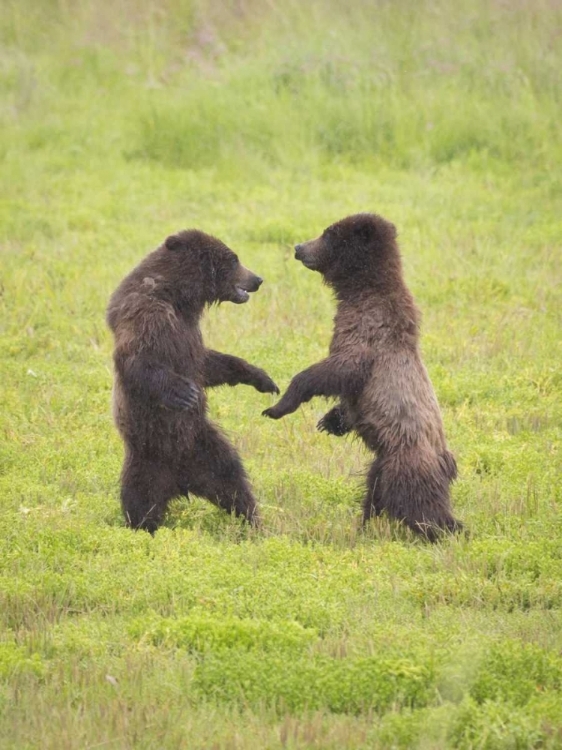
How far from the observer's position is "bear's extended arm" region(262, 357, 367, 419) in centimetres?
666

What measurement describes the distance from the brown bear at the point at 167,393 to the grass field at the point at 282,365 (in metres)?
0.25

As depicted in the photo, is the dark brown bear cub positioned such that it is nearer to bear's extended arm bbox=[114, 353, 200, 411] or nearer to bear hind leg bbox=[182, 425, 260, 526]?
bear hind leg bbox=[182, 425, 260, 526]

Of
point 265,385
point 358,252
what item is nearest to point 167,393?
point 265,385

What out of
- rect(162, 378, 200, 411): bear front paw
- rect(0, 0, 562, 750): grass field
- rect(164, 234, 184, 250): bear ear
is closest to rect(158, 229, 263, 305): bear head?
rect(164, 234, 184, 250): bear ear

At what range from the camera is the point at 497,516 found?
22.0 feet

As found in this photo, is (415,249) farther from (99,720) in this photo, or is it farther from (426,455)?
(99,720)

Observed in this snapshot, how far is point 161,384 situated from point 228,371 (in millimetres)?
832

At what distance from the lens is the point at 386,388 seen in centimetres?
661

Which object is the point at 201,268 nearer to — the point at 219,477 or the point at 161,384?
the point at 161,384

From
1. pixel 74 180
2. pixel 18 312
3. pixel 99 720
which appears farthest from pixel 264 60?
pixel 99 720

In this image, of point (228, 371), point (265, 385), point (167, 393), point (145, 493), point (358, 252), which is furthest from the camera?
point (265, 385)

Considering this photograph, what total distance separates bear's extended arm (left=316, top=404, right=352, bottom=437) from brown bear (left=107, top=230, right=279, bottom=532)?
77 cm

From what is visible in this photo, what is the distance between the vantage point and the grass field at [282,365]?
15.3 feet

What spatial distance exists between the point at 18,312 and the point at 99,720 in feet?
21.1
